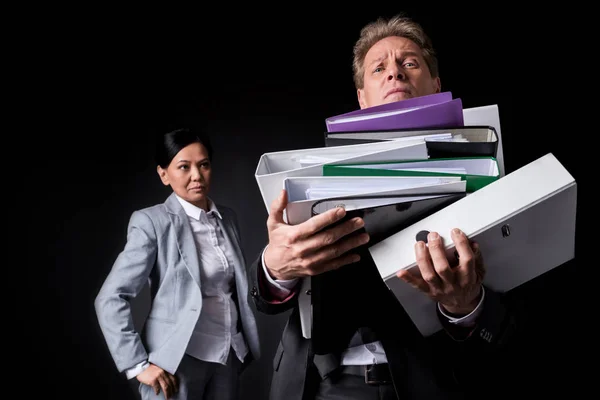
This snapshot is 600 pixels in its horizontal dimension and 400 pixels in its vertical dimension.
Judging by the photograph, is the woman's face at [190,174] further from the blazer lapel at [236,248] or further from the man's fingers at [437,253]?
the man's fingers at [437,253]

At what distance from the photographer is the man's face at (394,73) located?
1032 mm

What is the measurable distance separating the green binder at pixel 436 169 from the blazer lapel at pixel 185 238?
1.33 metres

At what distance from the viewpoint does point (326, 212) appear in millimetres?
593

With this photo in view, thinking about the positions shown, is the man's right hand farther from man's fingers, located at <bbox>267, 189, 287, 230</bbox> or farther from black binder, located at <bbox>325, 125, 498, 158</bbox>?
black binder, located at <bbox>325, 125, 498, 158</bbox>

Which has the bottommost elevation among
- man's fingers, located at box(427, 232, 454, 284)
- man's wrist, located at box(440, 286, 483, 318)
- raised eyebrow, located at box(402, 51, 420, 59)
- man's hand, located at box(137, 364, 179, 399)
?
→ man's hand, located at box(137, 364, 179, 399)

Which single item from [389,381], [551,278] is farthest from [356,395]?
[551,278]

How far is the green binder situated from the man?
70 mm

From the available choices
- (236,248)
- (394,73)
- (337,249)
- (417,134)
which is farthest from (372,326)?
(236,248)

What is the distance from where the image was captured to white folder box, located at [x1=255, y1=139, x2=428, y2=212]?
638 mm

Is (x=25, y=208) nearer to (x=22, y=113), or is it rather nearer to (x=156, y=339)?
(x=22, y=113)

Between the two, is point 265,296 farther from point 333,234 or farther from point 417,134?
point 417,134

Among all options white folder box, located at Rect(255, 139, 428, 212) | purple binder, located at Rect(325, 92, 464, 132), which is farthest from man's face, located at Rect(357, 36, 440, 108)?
white folder box, located at Rect(255, 139, 428, 212)

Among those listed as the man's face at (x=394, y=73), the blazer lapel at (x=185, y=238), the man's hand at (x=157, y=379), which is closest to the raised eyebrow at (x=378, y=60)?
the man's face at (x=394, y=73)

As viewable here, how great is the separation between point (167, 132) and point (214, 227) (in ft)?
1.57
